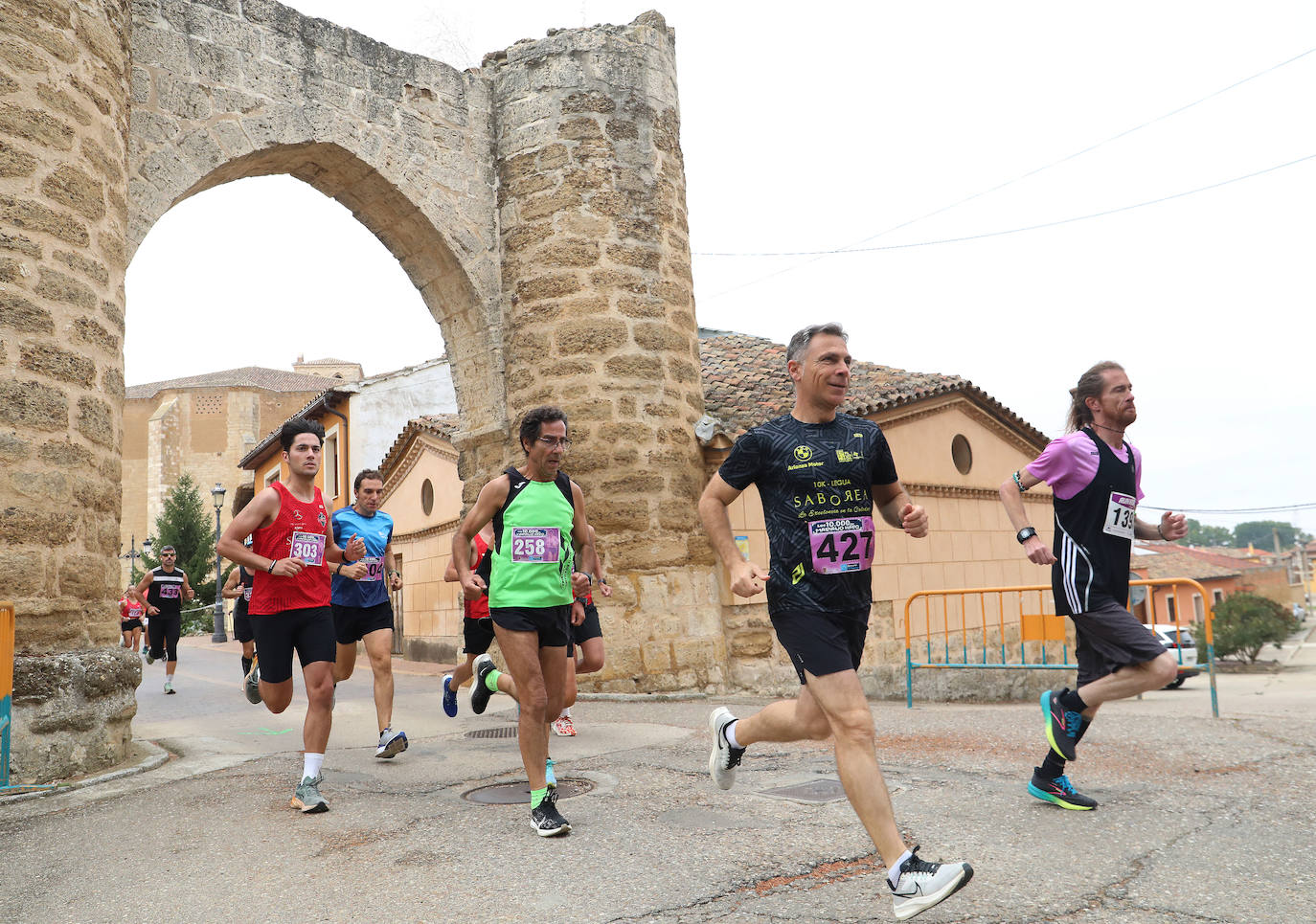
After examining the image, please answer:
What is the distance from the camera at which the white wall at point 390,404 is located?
1022 inches

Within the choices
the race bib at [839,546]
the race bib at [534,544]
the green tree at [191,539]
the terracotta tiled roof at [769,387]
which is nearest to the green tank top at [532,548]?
the race bib at [534,544]

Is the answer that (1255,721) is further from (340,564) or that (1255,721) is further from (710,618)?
(340,564)

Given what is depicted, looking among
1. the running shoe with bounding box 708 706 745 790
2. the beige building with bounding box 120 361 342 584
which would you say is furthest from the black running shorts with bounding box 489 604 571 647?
the beige building with bounding box 120 361 342 584

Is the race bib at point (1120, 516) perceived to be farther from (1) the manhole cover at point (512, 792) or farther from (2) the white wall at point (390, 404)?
(2) the white wall at point (390, 404)

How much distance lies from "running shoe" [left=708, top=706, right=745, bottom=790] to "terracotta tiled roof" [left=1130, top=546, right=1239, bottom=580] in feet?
142

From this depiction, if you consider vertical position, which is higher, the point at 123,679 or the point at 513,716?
the point at 123,679

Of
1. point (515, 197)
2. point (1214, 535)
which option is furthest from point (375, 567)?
point (1214, 535)

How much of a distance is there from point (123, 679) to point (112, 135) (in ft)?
11.8

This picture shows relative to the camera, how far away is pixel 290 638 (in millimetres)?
5129

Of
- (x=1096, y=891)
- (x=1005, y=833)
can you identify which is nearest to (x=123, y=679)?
(x=1005, y=833)

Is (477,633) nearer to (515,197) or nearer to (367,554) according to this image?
(367,554)

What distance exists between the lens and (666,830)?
4.21m

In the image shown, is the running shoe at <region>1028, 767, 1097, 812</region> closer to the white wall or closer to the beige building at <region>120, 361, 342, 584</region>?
the white wall

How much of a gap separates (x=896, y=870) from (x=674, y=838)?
1.32 meters
